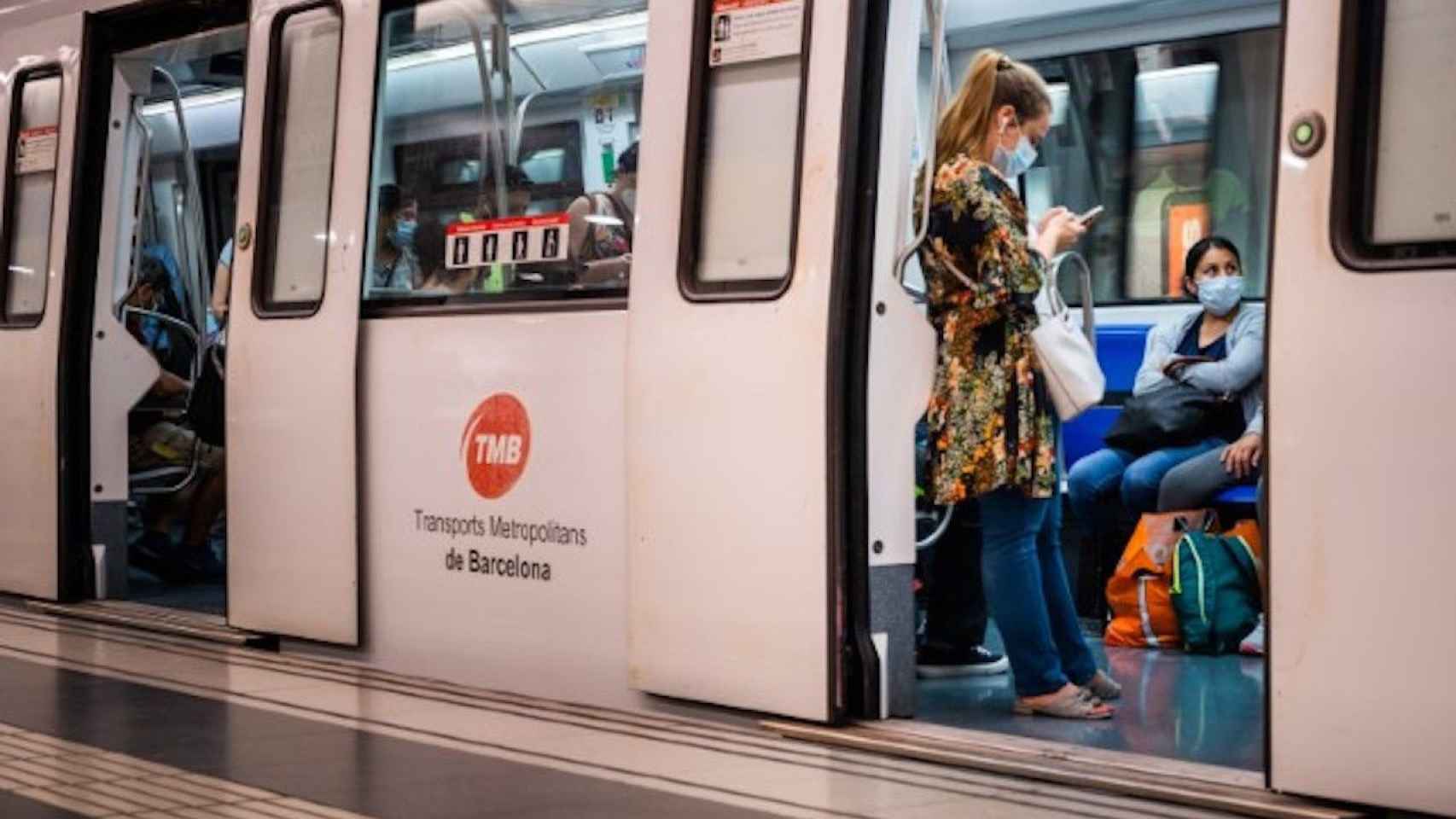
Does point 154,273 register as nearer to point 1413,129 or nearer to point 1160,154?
point 1160,154

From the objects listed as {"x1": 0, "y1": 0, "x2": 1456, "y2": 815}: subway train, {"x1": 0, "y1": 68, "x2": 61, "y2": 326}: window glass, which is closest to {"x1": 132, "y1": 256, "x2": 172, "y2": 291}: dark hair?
{"x1": 0, "y1": 68, "x2": 61, "y2": 326}: window glass

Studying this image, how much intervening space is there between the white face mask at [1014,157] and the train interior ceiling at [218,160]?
3.46 ft

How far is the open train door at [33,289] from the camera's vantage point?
946 cm

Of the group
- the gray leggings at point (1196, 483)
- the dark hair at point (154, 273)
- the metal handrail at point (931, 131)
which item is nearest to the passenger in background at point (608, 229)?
the metal handrail at point (931, 131)

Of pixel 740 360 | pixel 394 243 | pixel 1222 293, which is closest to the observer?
pixel 740 360

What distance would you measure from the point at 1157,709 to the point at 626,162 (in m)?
2.19

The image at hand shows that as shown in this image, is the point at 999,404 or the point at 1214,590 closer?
the point at 999,404

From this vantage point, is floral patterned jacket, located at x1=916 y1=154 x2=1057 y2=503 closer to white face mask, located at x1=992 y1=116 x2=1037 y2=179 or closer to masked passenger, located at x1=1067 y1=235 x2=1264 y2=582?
white face mask, located at x1=992 y1=116 x2=1037 y2=179

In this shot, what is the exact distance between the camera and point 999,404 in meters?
6.56

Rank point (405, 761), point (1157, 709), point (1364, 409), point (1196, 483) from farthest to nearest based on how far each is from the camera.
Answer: point (1196, 483)
point (1157, 709)
point (405, 761)
point (1364, 409)

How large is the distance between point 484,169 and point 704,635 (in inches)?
67.9

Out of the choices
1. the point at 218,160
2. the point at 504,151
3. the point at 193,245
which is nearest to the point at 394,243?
the point at 504,151

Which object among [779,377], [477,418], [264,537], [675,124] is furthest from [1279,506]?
[264,537]

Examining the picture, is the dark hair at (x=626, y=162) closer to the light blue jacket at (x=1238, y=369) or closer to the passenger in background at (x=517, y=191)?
the passenger in background at (x=517, y=191)
